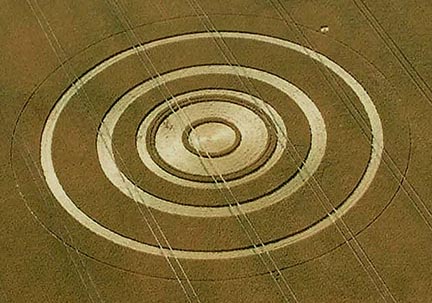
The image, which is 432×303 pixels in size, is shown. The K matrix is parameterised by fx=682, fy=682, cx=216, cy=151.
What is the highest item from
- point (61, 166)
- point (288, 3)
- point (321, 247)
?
point (288, 3)

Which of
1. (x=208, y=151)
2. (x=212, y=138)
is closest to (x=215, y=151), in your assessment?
(x=208, y=151)

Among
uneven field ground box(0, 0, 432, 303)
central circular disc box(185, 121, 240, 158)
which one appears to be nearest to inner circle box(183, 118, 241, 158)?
central circular disc box(185, 121, 240, 158)

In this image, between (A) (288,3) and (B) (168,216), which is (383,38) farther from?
(B) (168,216)

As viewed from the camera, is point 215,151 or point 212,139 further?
point 212,139

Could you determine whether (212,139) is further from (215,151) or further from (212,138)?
(215,151)

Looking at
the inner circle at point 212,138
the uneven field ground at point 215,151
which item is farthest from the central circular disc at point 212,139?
the uneven field ground at point 215,151

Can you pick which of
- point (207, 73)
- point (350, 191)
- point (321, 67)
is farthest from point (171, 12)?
point (350, 191)

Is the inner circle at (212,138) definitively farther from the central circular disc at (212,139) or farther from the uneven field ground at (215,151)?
the uneven field ground at (215,151)
